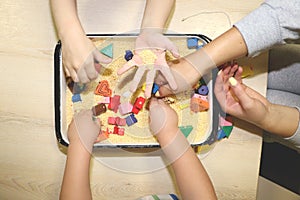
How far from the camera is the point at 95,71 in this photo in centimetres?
75

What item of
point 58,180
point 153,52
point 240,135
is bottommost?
point 58,180

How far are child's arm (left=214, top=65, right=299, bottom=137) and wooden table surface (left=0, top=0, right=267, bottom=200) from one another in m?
0.03

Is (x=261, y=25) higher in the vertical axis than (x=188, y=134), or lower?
higher

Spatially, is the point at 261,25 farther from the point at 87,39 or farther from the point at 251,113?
the point at 87,39

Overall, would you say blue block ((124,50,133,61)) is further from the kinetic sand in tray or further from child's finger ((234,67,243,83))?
child's finger ((234,67,243,83))

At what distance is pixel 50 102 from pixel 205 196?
0.31m

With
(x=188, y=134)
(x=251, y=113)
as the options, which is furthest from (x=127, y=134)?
(x=251, y=113)

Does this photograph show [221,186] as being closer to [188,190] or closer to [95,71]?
[188,190]

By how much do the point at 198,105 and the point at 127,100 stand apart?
12 cm

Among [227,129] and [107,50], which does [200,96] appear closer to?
[227,129]

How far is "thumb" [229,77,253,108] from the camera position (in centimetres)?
71

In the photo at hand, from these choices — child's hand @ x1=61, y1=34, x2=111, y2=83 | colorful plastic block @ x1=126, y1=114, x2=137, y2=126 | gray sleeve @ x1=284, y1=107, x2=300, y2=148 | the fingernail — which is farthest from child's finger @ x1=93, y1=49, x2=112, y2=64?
gray sleeve @ x1=284, y1=107, x2=300, y2=148

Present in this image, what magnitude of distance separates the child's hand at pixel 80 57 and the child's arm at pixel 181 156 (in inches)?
5.0

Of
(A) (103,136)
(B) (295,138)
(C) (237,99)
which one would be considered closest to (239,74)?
(C) (237,99)
